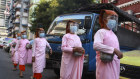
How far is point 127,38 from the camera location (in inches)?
278

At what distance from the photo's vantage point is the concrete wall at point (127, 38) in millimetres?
6734

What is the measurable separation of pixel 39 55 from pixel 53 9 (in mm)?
19187

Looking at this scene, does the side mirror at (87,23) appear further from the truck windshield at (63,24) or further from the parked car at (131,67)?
the parked car at (131,67)

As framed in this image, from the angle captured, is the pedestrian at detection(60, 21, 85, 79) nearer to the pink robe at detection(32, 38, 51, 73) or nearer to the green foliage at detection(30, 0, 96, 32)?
the pink robe at detection(32, 38, 51, 73)

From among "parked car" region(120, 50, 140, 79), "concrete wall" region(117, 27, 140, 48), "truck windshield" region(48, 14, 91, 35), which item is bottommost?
"parked car" region(120, 50, 140, 79)

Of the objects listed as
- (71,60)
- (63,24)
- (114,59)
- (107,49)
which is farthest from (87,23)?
(107,49)

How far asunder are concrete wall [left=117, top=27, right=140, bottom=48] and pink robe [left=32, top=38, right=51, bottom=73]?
2.21m

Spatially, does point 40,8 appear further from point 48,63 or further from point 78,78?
point 78,78

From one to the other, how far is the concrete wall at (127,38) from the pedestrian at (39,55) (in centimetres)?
216

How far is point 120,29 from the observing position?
23.0 feet

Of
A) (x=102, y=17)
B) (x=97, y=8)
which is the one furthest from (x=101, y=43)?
(x=97, y=8)

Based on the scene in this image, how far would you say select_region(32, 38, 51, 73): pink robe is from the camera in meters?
6.75

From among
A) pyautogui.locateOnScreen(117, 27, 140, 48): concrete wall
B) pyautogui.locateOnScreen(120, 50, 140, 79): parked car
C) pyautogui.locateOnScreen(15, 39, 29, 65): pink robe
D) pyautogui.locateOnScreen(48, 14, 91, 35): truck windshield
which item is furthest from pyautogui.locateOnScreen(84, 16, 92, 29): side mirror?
pyautogui.locateOnScreen(15, 39, 29, 65): pink robe

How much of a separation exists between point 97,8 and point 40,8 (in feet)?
68.0
